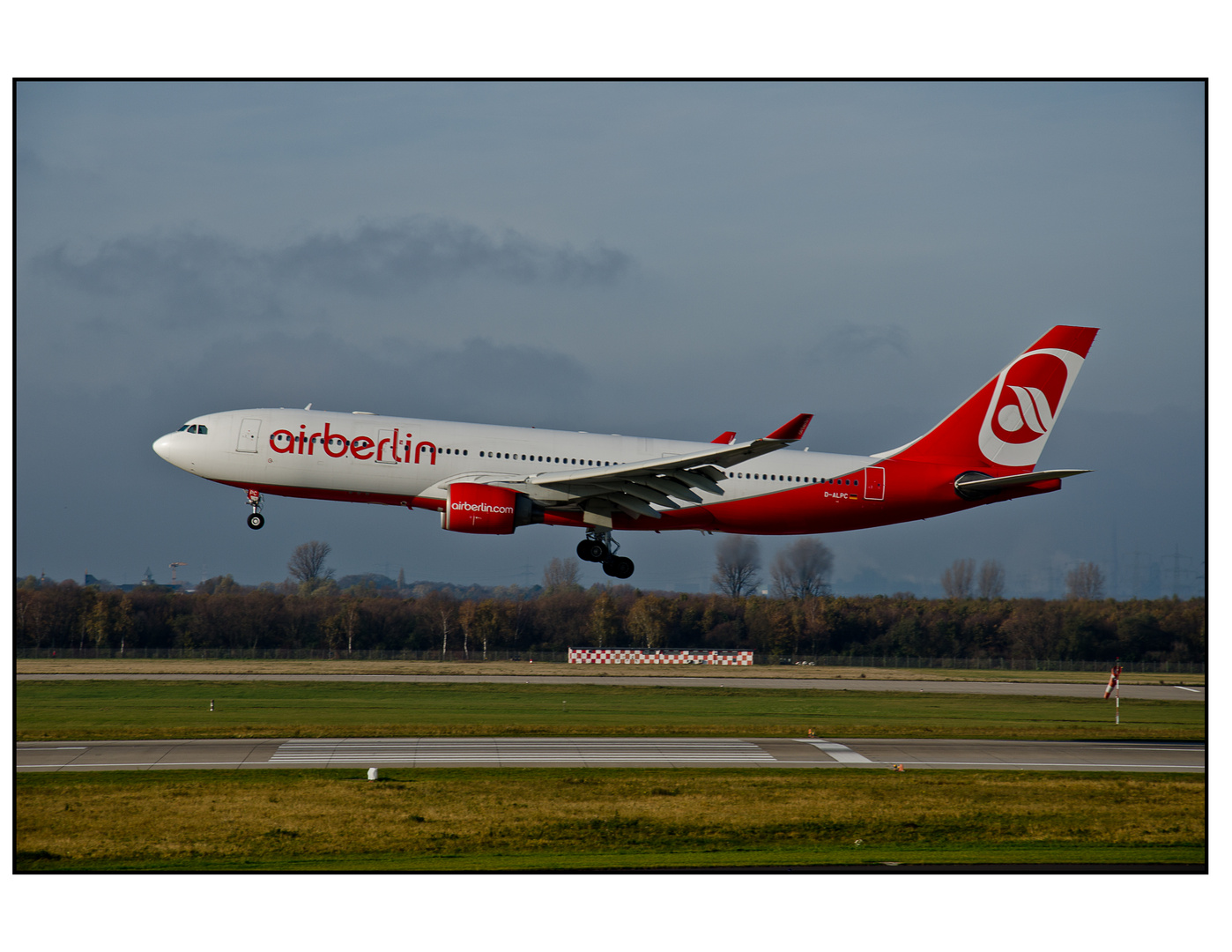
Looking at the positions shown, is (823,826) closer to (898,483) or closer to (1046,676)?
(898,483)

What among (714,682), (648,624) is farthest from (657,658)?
(714,682)

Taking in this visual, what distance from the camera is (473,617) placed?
8975 centimetres

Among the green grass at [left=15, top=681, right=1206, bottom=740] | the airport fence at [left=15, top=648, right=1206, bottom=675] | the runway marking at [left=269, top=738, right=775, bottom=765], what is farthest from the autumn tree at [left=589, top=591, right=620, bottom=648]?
the runway marking at [left=269, top=738, right=775, bottom=765]

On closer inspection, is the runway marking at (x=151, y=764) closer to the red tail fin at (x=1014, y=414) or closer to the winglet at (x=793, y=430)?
the winglet at (x=793, y=430)


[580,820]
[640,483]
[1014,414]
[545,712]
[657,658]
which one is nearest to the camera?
[580,820]

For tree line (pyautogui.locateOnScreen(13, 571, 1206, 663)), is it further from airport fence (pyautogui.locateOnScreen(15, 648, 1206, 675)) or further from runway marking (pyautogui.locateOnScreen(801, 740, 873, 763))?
runway marking (pyautogui.locateOnScreen(801, 740, 873, 763))

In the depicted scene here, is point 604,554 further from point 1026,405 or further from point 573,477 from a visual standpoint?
point 1026,405

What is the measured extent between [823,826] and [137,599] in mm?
75092

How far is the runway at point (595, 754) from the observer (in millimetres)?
35906

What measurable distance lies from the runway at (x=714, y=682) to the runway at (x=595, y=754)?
22694 millimetres

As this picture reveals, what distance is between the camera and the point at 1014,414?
42469mm

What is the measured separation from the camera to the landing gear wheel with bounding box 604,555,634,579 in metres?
40.1

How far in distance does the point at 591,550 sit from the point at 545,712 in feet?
46.7

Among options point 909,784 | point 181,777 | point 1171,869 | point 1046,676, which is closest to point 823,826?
point 909,784
